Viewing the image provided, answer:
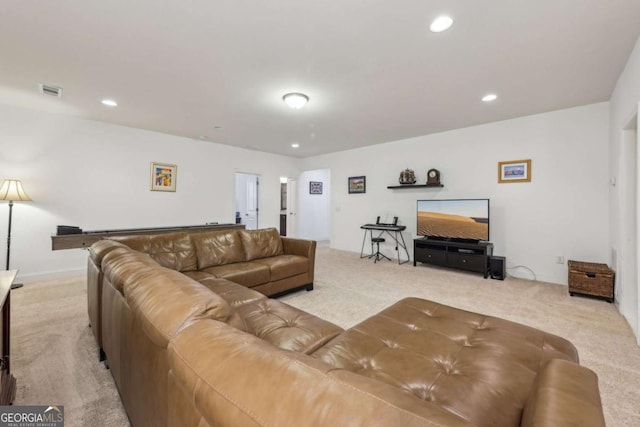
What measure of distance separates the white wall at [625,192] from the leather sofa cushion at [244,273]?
352cm

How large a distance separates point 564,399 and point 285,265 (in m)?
2.73

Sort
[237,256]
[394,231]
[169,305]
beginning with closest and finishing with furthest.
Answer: [169,305] → [237,256] → [394,231]

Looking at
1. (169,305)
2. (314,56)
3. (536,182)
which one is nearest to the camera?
(169,305)

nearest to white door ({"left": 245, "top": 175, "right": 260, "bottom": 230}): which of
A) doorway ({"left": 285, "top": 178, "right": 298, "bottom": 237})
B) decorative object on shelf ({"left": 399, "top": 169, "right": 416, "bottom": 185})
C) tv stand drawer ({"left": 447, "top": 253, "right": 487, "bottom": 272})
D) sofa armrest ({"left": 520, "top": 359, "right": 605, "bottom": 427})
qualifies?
doorway ({"left": 285, "top": 178, "right": 298, "bottom": 237})

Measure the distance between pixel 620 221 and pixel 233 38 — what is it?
14.3 ft

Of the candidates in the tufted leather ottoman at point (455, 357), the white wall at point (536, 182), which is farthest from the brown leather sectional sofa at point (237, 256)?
the white wall at point (536, 182)

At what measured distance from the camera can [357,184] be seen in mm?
6449

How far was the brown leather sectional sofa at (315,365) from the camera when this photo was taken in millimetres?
483

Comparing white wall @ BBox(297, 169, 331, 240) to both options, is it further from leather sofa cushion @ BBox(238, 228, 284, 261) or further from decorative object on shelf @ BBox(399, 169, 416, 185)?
leather sofa cushion @ BBox(238, 228, 284, 261)

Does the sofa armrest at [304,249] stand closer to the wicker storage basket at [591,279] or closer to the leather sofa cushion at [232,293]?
the leather sofa cushion at [232,293]

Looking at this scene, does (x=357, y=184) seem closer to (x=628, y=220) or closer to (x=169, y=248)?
(x=628, y=220)

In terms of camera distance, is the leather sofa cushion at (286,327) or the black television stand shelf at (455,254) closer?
the leather sofa cushion at (286,327)

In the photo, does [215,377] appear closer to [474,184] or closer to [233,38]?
[233,38]

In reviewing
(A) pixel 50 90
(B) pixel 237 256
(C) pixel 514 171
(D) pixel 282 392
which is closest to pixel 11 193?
(A) pixel 50 90
